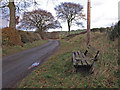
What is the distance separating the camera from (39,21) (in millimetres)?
31094

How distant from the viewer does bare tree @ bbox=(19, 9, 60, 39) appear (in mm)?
29812

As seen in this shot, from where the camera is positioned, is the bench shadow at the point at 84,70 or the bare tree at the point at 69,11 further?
the bare tree at the point at 69,11

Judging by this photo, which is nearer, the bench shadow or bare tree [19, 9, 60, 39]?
the bench shadow

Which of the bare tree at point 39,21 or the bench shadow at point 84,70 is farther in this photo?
the bare tree at point 39,21

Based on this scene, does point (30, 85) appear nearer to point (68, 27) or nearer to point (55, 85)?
point (55, 85)

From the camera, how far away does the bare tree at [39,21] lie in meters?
29.8

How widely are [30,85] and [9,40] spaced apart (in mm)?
9138

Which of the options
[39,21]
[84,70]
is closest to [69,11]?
[39,21]

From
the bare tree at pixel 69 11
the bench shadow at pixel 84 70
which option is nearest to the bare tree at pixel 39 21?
the bare tree at pixel 69 11

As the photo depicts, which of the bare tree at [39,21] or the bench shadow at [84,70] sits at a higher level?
the bare tree at [39,21]

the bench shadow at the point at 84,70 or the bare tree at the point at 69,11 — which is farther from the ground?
the bare tree at the point at 69,11

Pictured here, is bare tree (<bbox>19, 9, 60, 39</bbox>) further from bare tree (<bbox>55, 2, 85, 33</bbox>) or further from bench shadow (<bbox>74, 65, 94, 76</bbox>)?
bench shadow (<bbox>74, 65, 94, 76</bbox>)

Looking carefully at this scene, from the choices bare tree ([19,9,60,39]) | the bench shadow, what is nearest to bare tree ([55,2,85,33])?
bare tree ([19,9,60,39])

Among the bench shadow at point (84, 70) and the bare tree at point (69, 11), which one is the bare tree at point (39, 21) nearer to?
the bare tree at point (69, 11)
